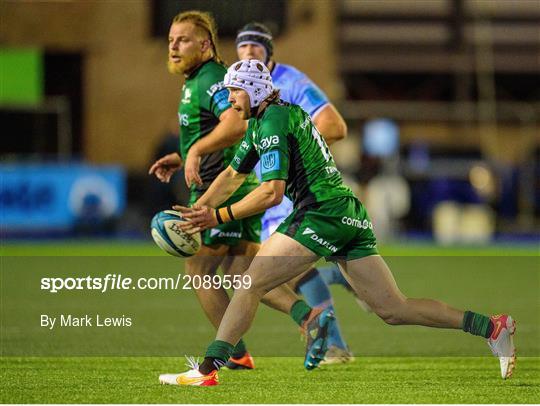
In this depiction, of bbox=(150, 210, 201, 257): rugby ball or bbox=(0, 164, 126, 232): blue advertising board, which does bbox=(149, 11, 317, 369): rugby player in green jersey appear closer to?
bbox=(150, 210, 201, 257): rugby ball

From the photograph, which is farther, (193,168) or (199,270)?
(199,270)

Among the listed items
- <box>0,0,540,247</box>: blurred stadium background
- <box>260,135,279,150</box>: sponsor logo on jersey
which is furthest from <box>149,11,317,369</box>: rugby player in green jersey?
<box>0,0,540,247</box>: blurred stadium background

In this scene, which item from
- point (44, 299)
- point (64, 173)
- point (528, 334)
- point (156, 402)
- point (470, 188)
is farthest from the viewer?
point (470, 188)

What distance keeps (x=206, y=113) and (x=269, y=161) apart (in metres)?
1.40

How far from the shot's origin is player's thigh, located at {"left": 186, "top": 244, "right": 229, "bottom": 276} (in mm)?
9078

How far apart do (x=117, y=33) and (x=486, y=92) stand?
9.61 meters

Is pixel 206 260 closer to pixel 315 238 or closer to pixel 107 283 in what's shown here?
pixel 315 238

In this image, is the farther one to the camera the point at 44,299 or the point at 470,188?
the point at 470,188

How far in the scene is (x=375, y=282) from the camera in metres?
8.00

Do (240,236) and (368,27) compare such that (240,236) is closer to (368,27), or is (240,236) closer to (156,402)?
(156,402)

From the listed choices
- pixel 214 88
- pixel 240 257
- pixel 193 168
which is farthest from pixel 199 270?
pixel 214 88

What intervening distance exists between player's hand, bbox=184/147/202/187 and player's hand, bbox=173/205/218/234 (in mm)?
590

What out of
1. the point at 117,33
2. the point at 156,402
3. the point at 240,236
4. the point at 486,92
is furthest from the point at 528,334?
the point at 486,92

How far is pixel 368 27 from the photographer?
34.1 m
